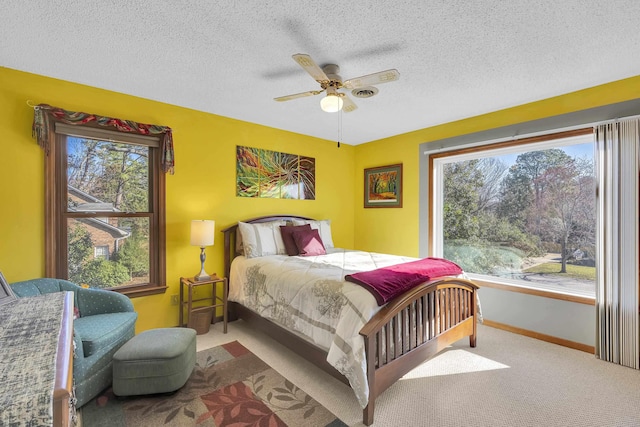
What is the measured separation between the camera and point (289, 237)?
12.1 feet

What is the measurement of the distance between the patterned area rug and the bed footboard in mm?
445

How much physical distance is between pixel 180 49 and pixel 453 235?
3.73 m

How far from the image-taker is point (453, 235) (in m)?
3.99

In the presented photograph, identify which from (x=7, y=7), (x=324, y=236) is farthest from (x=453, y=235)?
(x=7, y=7)

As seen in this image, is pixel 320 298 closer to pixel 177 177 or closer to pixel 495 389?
pixel 495 389

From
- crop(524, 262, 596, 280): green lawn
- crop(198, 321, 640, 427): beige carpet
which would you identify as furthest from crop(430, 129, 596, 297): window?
crop(198, 321, 640, 427): beige carpet

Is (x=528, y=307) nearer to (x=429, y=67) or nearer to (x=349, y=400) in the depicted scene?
(x=349, y=400)

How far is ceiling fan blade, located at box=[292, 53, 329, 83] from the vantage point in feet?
5.97

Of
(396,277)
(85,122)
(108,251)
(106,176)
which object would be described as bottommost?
(396,277)

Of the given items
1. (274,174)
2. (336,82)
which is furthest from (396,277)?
(274,174)

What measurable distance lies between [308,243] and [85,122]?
8.34 feet

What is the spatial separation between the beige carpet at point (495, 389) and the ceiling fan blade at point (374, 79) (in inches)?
89.8

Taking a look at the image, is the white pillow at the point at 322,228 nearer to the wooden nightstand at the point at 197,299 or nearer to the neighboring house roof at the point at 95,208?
the wooden nightstand at the point at 197,299

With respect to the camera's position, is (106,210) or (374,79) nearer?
(374,79)
